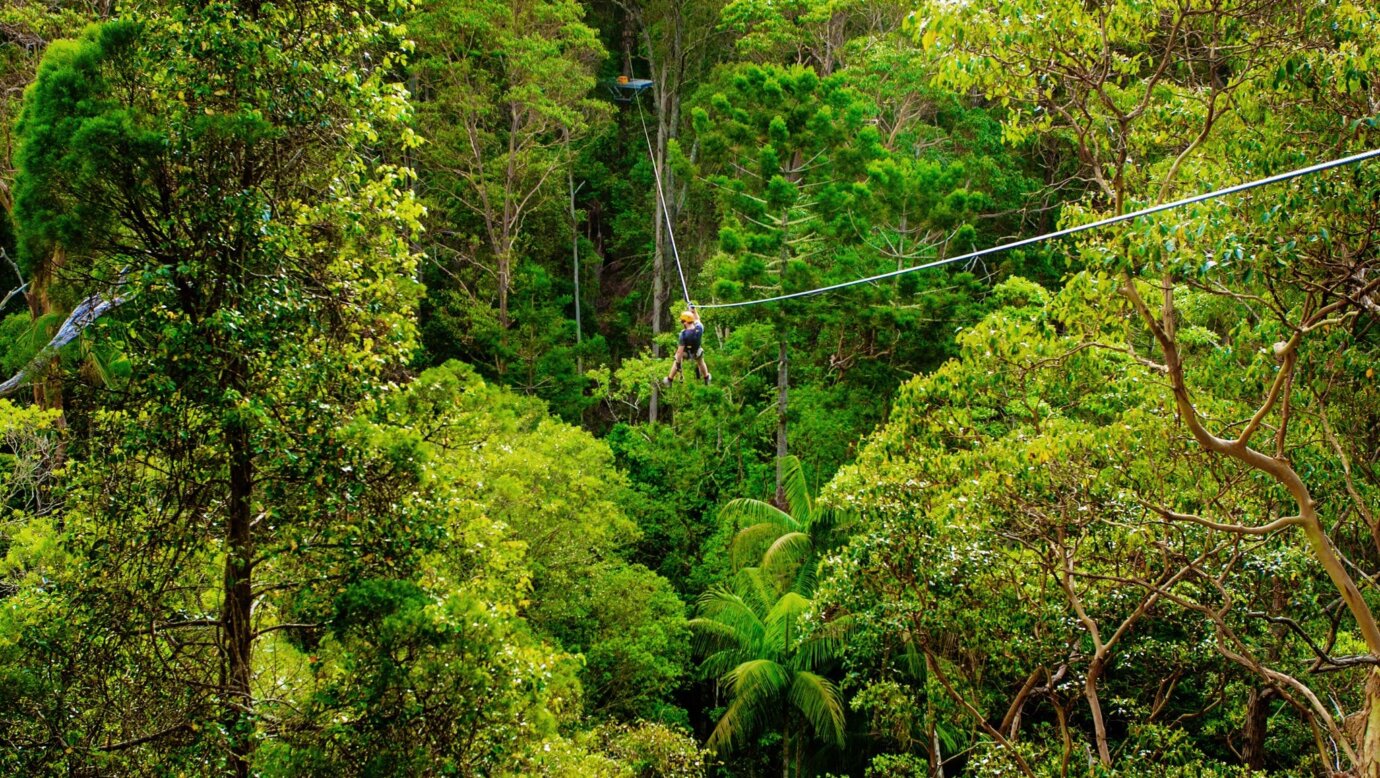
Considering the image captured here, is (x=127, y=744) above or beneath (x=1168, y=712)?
above

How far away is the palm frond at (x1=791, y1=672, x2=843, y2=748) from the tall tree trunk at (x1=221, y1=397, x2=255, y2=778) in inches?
328

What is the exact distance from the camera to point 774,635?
13.1m

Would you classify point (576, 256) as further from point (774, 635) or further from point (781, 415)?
point (774, 635)

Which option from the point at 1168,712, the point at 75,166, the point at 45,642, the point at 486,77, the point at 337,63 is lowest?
the point at 1168,712

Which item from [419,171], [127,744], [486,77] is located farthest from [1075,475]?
[419,171]

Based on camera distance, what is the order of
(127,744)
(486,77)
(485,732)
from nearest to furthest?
(127,744) < (485,732) < (486,77)

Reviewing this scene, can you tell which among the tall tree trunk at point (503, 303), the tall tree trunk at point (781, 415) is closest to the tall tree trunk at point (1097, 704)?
the tall tree trunk at point (781, 415)

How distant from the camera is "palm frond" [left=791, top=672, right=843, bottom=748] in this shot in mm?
12383

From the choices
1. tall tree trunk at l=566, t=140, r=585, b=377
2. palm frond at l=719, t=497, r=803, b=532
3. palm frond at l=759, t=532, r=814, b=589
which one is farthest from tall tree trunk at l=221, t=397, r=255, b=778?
tall tree trunk at l=566, t=140, r=585, b=377

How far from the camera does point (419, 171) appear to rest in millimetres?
21469

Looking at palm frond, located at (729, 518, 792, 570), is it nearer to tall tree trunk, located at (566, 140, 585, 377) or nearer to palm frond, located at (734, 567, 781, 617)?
palm frond, located at (734, 567, 781, 617)

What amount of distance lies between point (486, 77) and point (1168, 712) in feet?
50.9

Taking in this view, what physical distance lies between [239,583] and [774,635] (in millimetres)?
8862

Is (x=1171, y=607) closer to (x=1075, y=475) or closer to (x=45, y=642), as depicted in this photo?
(x=1075, y=475)
